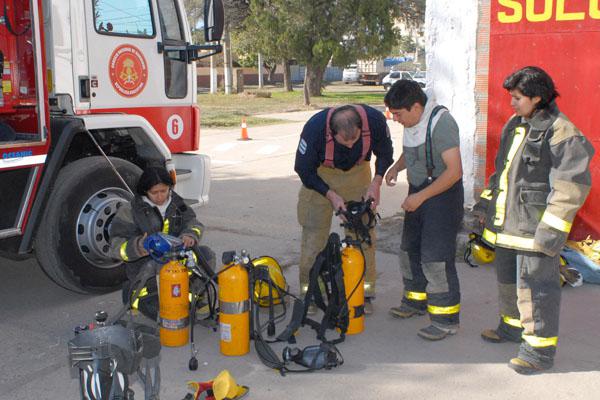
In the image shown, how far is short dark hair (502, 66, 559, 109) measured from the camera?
378cm

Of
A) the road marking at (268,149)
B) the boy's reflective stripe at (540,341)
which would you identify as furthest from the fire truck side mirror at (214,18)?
the road marking at (268,149)

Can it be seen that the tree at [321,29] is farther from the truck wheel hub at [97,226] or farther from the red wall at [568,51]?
the truck wheel hub at [97,226]

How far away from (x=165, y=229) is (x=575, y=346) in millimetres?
2665

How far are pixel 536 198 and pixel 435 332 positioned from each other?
43.9 inches

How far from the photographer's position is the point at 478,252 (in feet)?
19.9

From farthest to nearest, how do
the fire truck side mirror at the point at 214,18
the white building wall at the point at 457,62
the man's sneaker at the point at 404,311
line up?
1. the white building wall at the point at 457,62
2. the fire truck side mirror at the point at 214,18
3. the man's sneaker at the point at 404,311

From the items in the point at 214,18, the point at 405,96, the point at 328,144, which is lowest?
the point at 328,144

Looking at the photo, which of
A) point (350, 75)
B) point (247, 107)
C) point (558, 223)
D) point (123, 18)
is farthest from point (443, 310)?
point (350, 75)

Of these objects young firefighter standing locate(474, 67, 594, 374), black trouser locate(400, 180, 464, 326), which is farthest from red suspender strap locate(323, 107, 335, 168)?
young firefighter standing locate(474, 67, 594, 374)

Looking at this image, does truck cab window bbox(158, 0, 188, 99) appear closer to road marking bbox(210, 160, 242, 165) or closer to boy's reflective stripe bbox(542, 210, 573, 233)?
boy's reflective stripe bbox(542, 210, 573, 233)

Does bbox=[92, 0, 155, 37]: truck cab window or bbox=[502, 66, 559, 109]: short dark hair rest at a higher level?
bbox=[92, 0, 155, 37]: truck cab window

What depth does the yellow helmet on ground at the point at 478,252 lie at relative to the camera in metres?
6.05

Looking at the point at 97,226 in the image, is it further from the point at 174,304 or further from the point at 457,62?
the point at 457,62

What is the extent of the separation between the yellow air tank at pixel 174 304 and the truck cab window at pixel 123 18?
216 cm
